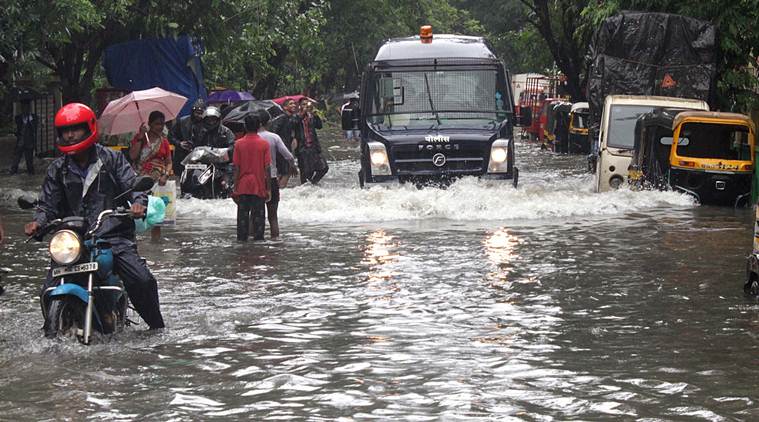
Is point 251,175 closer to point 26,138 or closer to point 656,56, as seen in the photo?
point 656,56

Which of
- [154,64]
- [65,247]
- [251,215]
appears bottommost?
[251,215]

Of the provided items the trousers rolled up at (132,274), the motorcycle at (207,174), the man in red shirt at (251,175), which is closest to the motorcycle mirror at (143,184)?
the trousers rolled up at (132,274)

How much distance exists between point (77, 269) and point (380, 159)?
37.3ft

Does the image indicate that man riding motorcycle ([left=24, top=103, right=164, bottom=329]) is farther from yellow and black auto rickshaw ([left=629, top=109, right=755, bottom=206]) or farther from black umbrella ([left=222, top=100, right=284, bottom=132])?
black umbrella ([left=222, top=100, right=284, bottom=132])

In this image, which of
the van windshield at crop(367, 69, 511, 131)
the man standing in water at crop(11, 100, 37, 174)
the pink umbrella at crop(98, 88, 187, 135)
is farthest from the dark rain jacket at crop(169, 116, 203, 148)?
the man standing in water at crop(11, 100, 37, 174)

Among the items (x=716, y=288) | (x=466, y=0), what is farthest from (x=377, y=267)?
(x=466, y=0)

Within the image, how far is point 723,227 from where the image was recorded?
17750 millimetres

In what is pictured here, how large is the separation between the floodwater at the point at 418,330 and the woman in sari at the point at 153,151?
95 centimetres

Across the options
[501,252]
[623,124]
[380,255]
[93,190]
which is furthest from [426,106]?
[93,190]

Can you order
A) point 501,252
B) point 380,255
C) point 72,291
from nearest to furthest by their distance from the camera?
1. point 72,291
2. point 380,255
3. point 501,252

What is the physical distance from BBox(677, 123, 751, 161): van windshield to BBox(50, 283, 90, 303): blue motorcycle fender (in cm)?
1393

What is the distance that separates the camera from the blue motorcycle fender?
8.44 metres

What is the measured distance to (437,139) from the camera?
19.5m

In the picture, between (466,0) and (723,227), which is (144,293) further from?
(466,0)
